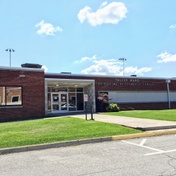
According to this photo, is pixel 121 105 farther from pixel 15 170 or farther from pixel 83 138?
pixel 15 170

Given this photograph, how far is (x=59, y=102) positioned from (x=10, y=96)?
23.2 ft

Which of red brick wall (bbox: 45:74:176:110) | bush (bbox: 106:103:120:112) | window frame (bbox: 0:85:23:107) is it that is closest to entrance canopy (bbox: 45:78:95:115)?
red brick wall (bbox: 45:74:176:110)

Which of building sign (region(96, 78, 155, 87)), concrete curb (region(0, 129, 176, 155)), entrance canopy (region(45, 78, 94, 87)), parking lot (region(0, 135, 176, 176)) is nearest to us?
parking lot (region(0, 135, 176, 176))

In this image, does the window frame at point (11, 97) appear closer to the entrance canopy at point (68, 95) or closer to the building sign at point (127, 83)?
the entrance canopy at point (68, 95)

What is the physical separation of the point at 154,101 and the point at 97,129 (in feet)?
75.5

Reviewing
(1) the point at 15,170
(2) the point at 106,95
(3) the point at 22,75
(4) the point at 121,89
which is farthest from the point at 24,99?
(1) the point at 15,170

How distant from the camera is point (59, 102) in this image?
92.5 ft

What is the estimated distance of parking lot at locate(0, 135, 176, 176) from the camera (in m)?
5.91

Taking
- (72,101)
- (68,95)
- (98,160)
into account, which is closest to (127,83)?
(72,101)

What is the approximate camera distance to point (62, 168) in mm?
6324

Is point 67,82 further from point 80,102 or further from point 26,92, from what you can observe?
point 26,92

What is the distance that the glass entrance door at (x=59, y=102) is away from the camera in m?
27.9

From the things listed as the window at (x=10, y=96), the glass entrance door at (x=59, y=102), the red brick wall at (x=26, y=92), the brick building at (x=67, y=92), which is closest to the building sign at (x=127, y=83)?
the brick building at (x=67, y=92)

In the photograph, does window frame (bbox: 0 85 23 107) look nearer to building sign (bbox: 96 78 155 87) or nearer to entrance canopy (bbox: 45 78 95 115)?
entrance canopy (bbox: 45 78 95 115)
